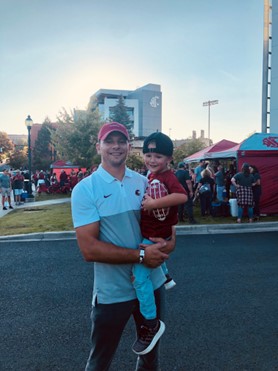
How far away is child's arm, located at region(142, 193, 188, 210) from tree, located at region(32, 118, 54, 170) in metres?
63.8

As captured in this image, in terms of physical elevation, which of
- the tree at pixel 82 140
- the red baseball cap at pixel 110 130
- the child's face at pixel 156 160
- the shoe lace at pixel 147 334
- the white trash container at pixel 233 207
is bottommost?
the white trash container at pixel 233 207

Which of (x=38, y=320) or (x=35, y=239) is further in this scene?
(x=35, y=239)

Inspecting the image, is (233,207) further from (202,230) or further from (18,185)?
(18,185)

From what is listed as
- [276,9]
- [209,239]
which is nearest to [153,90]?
[276,9]

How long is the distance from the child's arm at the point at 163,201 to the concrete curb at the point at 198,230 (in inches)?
265

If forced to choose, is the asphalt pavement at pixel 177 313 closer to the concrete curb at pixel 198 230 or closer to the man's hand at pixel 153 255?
the man's hand at pixel 153 255

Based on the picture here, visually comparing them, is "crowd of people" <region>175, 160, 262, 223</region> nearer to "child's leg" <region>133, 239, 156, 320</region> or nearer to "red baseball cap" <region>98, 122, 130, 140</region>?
"red baseball cap" <region>98, 122, 130, 140</region>

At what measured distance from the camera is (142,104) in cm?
8625

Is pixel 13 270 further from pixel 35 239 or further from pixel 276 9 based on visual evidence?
pixel 276 9

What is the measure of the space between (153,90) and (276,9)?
6567 cm

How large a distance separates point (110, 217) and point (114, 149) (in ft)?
1.49

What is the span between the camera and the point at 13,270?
5.69 meters

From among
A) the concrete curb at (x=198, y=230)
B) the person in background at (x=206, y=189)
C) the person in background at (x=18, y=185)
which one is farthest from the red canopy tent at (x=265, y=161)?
the person in background at (x=18, y=185)

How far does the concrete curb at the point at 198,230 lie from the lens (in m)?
8.30
